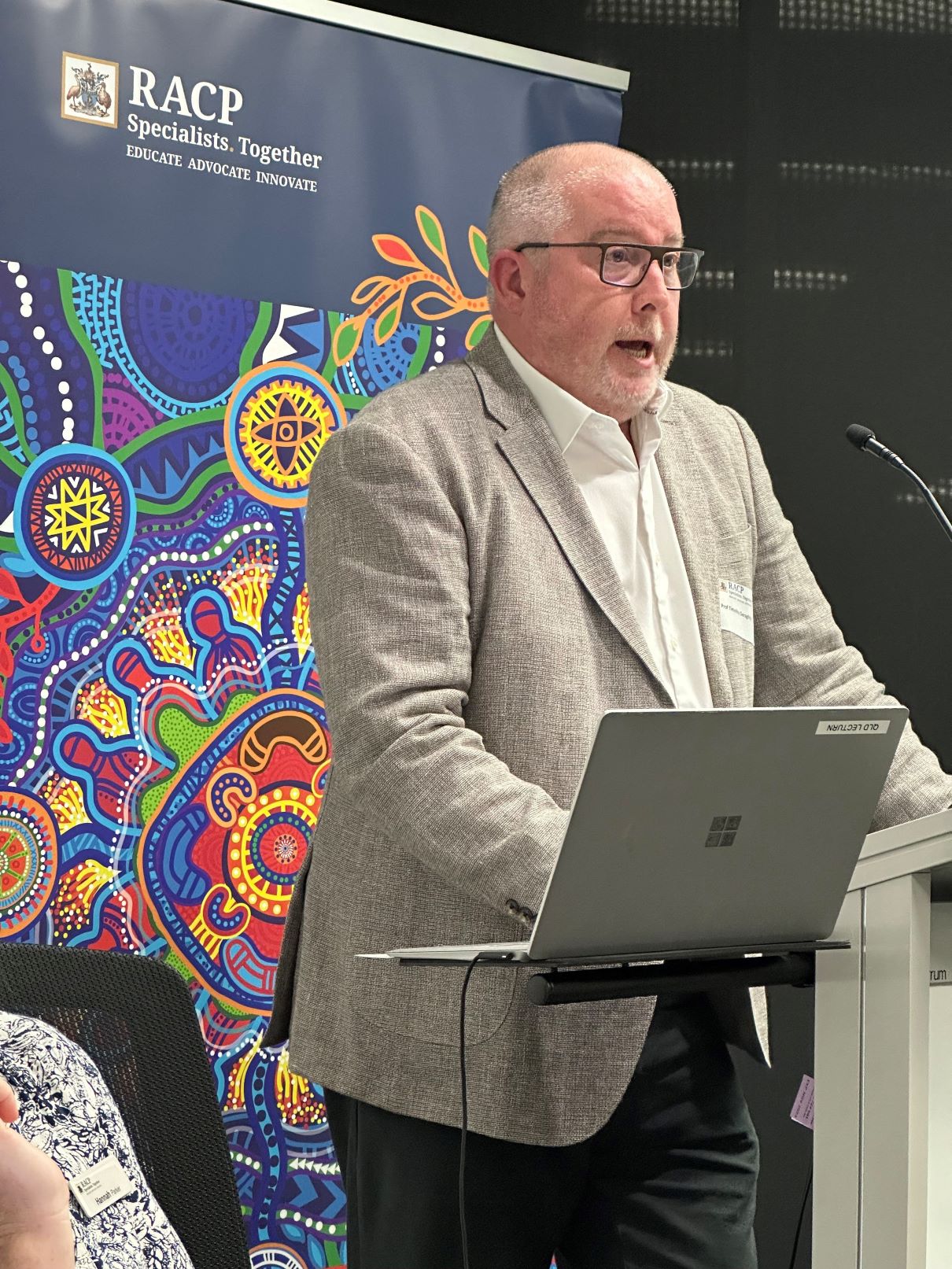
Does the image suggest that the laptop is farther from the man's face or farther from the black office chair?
the man's face

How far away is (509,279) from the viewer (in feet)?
6.74

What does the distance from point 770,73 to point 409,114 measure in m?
0.89

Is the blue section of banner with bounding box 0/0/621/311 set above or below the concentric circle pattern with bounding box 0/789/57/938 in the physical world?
above

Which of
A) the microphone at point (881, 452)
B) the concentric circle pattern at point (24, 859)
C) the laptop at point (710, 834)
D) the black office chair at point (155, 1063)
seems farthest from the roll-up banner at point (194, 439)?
the laptop at point (710, 834)

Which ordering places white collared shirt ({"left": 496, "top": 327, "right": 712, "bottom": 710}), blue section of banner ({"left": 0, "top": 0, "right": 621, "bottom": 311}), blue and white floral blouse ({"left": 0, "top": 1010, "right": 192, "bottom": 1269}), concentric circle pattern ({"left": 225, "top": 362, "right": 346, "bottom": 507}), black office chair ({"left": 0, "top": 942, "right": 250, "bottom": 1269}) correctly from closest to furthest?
blue and white floral blouse ({"left": 0, "top": 1010, "right": 192, "bottom": 1269}) → black office chair ({"left": 0, "top": 942, "right": 250, "bottom": 1269}) → white collared shirt ({"left": 496, "top": 327, "right": 712, "bottom": 710}) → blue section of banner ({"left": 0, "top": 0, "right": 621, "bottom": 311}) → concentric circle pattern ({"left": 225, "top": 362, "right": 346, "bottom": 507})

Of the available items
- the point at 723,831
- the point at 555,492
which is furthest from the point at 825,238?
the point at 723,831

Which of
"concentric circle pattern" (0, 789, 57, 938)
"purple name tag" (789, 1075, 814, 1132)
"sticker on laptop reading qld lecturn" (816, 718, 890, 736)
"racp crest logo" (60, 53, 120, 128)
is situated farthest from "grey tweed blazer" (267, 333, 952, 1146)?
"racp crest logo" (60, 53, 120, 128)

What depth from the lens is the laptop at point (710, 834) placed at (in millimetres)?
1204

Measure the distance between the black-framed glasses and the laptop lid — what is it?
0.82 metres

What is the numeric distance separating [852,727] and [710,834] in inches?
5.9

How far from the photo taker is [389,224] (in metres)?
2.97

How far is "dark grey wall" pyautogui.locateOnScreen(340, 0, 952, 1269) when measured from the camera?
3.42 metres

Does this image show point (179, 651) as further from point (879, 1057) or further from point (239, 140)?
point (879, 1057)

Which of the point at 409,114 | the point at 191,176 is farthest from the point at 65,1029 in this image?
the point at 409,114
